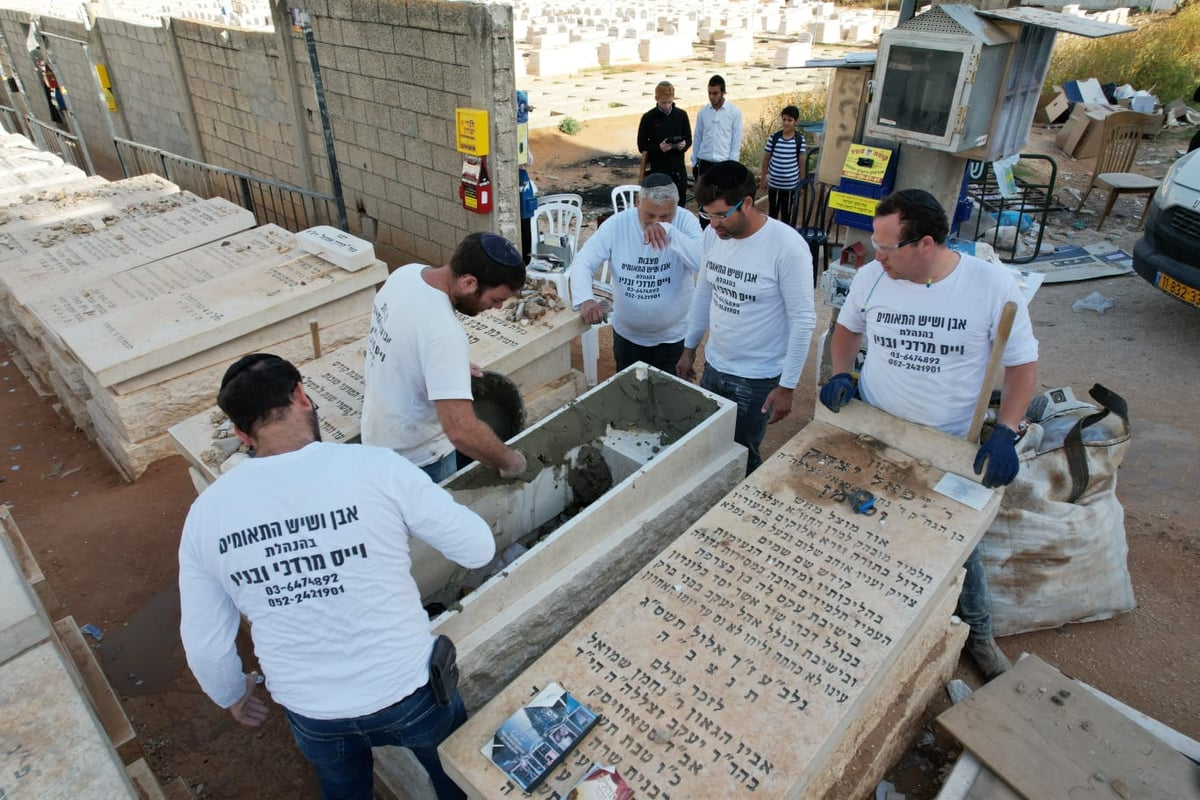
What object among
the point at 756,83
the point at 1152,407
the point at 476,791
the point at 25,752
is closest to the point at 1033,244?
the point at 1152,407

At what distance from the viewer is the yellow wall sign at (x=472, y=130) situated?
5367mm

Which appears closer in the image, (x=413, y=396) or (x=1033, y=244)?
(x=413, y=396)

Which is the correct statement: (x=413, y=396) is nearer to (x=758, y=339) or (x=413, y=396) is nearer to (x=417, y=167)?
(x=758, y=339)

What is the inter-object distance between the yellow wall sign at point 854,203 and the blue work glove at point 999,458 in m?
3.03

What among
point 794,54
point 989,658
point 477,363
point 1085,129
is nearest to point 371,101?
point 477,363

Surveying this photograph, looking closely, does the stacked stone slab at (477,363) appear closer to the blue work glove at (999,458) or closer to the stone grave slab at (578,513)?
the stone grave slab at (578,513)

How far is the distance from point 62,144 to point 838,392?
12955 millimetres

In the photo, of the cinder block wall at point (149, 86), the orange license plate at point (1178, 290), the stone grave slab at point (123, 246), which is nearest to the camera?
the stone grave slab at point (123, 246)

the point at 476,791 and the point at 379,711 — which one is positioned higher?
the point at 379,711

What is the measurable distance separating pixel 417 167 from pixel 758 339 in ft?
13.0

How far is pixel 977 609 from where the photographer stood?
325 centimetres

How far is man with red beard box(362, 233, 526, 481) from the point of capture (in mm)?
2533

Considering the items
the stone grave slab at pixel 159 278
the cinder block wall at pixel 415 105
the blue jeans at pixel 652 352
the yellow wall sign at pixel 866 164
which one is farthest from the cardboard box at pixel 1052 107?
the stone grave slab at pixel 159 278

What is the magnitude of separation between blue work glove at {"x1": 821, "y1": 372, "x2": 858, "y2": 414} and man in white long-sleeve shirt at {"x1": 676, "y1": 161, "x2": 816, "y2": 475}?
0.73 ft
